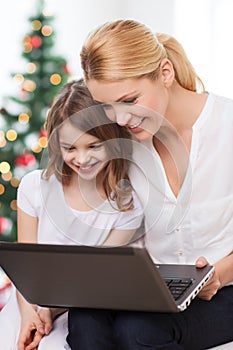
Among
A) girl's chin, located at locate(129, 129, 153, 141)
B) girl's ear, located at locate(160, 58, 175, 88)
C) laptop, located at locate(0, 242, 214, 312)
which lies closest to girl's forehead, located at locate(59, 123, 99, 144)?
girl's chin, located at locate(129, 129, 153, 141)

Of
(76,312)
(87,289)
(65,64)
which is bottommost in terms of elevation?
(65,64)

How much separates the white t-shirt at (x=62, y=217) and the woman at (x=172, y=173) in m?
0.09

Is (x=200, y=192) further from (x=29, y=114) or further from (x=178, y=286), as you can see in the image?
(x=29, y=114)

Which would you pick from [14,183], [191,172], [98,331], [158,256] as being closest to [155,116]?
[191,172]

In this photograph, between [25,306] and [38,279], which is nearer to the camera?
[38,279]

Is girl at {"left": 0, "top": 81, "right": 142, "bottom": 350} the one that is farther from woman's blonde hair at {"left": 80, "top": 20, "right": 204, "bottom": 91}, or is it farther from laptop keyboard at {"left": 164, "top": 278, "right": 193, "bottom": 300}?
laptop keyboard at {"left": 164, "top": 278, "right": 193, "bottom": 300}

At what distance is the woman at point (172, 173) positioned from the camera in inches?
62.8

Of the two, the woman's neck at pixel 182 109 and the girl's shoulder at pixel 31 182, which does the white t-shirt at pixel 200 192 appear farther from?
the girl's shoulder at pixel 31 182

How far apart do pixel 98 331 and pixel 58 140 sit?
47cm

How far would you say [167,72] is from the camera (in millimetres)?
1724

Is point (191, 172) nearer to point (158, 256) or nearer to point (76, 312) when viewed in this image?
point (158, 256)

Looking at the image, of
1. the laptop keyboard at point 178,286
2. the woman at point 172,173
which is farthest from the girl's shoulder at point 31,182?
the laptop keyboard at point 178,286

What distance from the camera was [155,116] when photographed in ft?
5.59

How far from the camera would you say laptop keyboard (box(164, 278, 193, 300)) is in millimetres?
1504
